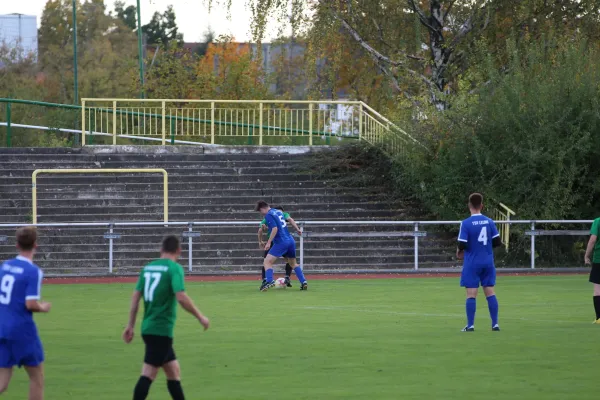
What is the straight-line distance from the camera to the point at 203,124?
3522 centimetres

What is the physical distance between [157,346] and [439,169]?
67.9 ft

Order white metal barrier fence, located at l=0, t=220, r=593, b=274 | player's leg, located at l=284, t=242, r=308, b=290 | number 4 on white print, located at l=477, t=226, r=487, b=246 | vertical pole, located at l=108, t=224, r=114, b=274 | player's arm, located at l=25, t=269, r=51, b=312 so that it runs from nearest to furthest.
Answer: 1. player's arm, located at l=25, t=269, r=51, b=312
2. number 4 on white print, located at l=477, t=226, r=487, b=246
3. player's leg, located at l=284, t=242, r=308, b=290
4. white metal barrier fence, located at l=0, t=220, r=593, b=274
5. vertical pole, located at l=108, t=224, r=114, b=274

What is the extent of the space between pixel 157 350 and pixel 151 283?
533 millimetres

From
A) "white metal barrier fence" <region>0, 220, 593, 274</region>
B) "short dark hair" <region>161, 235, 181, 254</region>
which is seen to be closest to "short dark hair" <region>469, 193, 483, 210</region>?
"short dark hair" <region>161, 235, 181, 254</region>

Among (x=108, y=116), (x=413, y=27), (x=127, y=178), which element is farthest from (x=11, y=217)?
(x=413, y=27)

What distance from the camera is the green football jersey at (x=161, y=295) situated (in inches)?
326

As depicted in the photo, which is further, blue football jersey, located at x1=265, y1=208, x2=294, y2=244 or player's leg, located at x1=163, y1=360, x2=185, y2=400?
blue football jersey, located at x1=265, y1=208, x2=294, y2=244

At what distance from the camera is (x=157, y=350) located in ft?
27.0

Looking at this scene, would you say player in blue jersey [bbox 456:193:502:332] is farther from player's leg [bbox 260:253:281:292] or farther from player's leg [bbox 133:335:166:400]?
player's leg [bbox 260:253:281:292]

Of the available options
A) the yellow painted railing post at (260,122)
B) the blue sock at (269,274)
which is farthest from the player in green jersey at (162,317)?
the yellow painted railing post at (260,122)

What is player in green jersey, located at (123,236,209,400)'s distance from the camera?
823cm

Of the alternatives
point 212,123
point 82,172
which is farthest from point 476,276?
point 212,123

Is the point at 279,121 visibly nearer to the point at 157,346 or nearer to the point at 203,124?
the point at 203,124

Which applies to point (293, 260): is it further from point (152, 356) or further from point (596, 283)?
point (152, 356)
